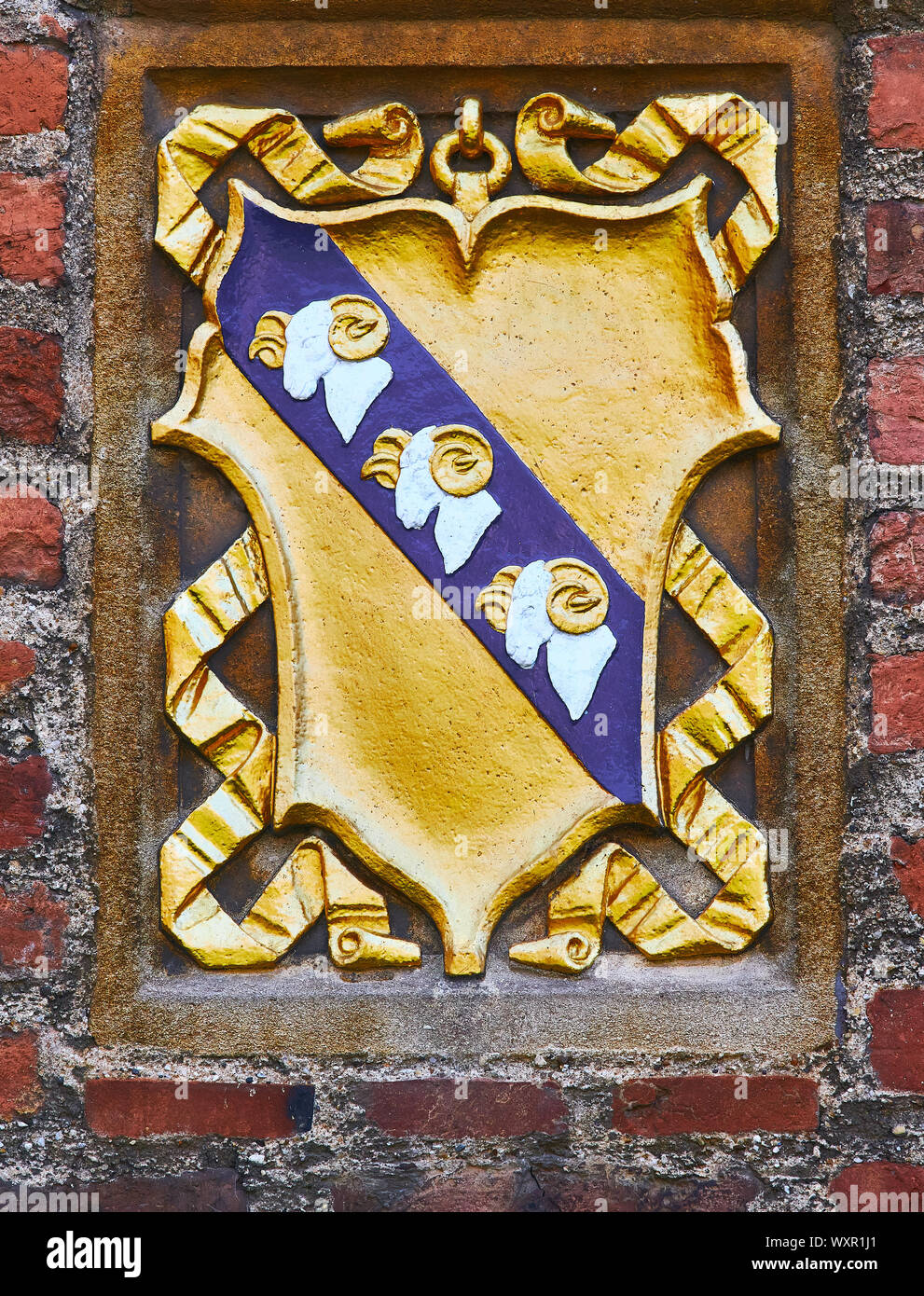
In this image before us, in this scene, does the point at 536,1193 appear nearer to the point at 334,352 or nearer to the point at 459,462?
the point at 459,462

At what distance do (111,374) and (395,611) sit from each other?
1.27 feet

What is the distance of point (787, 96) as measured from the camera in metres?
1.09

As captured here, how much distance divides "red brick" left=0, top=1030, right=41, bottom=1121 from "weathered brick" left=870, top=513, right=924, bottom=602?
97cm

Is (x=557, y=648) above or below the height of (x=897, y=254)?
below

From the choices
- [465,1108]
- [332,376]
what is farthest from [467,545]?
[465,1108]

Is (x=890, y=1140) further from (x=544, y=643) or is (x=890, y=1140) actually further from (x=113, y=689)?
(x=113, y=689)

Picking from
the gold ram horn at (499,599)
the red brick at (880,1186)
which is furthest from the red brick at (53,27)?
the red brick at (880,1186)

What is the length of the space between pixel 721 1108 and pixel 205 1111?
514 mm

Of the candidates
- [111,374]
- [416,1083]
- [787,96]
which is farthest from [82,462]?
[787,96]

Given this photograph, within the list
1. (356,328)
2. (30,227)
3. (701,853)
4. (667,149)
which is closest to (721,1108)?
(701,853)

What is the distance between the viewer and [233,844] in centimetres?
107

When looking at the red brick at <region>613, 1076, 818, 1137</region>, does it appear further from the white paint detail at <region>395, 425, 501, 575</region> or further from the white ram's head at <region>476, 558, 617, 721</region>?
the white paint detail at <region>395, 425, 501, 575</region>

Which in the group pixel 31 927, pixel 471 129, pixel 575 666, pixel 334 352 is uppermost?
pixel 471 129

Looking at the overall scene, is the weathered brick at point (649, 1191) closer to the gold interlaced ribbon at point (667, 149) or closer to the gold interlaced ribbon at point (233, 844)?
the gold interlaced ribbon at point (233, 844)
